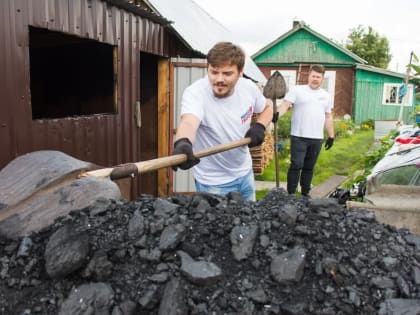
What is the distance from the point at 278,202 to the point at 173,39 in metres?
4.34

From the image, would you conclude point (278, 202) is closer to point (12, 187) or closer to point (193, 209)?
point (193, 209)

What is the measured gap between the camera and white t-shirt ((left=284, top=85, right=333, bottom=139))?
6.04 metres

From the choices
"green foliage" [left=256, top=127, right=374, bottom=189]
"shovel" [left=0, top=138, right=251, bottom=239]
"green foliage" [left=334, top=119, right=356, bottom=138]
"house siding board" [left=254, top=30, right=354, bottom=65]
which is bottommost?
"green foliage" [left=256, top=127, right=374, bottom=189]

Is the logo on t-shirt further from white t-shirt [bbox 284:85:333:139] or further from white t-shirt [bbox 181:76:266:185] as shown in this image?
white t-shirt [bbox 284:85:333:139]

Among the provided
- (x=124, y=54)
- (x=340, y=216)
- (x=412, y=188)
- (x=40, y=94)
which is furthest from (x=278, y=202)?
(x=40, y=94)

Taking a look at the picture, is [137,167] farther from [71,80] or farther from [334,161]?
[334,161]

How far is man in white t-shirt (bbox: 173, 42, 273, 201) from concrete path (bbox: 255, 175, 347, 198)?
391 centimetres

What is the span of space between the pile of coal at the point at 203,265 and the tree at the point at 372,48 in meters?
42.2

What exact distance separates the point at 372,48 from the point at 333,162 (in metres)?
34.2

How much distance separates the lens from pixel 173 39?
6164 millimetres

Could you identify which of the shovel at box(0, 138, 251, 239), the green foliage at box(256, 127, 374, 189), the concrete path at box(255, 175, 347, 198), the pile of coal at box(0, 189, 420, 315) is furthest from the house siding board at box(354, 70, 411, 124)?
the shovel at box(0, 138, 251, 239)

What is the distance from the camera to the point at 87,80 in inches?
264

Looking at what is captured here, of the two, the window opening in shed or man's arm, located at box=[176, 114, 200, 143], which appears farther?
the window opening in shed

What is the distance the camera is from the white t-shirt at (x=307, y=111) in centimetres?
604
